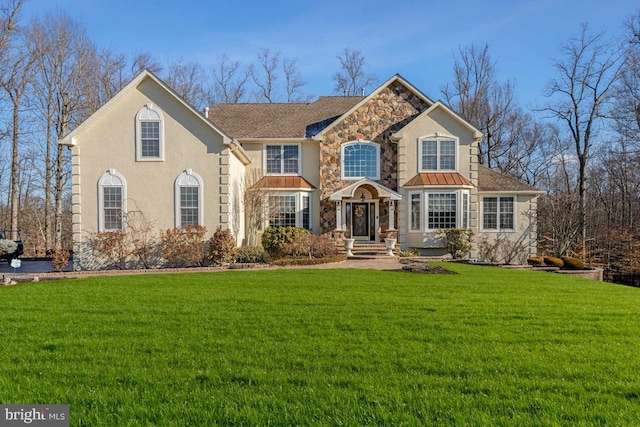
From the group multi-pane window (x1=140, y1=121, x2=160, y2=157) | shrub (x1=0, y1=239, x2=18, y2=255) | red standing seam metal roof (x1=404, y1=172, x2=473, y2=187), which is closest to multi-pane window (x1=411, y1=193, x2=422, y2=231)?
red standing seam metal roof (x1=404, y1=172, x2=473, y2=187)

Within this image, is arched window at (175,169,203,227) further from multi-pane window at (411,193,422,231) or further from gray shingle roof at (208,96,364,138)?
multi-pane window at (411,193,422,231)

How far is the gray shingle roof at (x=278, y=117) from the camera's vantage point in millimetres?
21141

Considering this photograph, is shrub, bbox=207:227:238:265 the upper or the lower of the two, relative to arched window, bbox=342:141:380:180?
lower

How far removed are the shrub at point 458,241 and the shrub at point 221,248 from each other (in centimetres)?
1002

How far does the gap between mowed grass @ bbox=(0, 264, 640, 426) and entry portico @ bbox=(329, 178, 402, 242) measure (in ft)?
35.8

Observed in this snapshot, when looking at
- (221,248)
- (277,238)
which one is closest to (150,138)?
(221,248)

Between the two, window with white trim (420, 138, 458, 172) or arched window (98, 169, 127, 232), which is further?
window with white trim (420, 138, 458, 172)

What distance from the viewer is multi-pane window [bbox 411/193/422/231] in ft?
65.5

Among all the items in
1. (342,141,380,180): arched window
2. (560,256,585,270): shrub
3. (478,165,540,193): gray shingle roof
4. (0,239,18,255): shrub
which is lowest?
(560,256,585,270): shrub

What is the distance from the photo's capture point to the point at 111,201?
16703 mm

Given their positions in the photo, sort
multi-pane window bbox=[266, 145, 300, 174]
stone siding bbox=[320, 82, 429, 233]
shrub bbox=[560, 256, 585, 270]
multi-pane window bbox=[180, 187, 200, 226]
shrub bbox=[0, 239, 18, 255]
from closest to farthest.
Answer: multi-pane window bbox=[180, 187, 200, 226], shrub bbox=[560, 256, 585, 270], shrub bbox=[0, 239, 18, 255], stone siding bbox=[320, 82, 429, 233], multi-pane window bbox=[266, 145, 300, 174]

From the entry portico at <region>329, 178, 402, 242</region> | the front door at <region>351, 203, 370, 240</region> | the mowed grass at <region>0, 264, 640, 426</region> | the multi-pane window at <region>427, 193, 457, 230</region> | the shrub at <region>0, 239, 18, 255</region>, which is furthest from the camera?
the front door at <region>351, 203, 370, 240</region>

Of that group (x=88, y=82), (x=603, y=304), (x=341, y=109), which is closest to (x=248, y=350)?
(x=603, y=304)

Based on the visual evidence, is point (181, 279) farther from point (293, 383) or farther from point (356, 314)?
point (293, 383)
